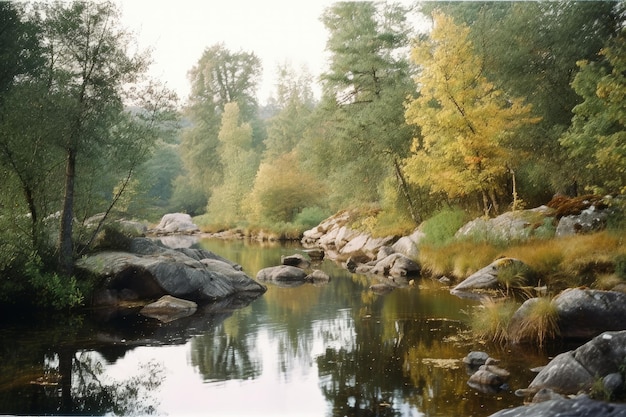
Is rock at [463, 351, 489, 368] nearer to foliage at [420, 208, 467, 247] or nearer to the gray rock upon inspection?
the gray rock

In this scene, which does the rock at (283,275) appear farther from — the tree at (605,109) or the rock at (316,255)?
the tree at (605,109)

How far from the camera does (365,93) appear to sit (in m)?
17.7

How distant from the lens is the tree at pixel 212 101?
48.5ft

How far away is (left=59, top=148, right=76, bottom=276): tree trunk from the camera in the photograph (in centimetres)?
905

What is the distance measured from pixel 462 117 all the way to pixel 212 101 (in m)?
8.32

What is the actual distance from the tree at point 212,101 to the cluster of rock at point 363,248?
509 centimetres

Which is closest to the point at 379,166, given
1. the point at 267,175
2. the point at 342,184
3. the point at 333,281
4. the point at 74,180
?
the point at 342,184

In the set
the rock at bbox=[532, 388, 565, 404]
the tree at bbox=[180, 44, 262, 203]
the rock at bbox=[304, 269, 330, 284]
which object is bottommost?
the rock at bbox=[532, 388, 565, 404]

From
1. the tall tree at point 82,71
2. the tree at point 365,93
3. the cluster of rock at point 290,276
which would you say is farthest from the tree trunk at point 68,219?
the tree at point 365,93

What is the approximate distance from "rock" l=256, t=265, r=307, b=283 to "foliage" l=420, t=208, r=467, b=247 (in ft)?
10.6

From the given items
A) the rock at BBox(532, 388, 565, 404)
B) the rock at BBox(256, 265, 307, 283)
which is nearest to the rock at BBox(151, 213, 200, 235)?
the rock at BBox(256, 265, 307, 283)

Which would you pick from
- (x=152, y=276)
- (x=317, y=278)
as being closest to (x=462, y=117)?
(x=317, y=278)

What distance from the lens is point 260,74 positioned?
49.7 feet

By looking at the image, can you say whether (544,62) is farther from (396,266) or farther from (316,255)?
(316,255)
